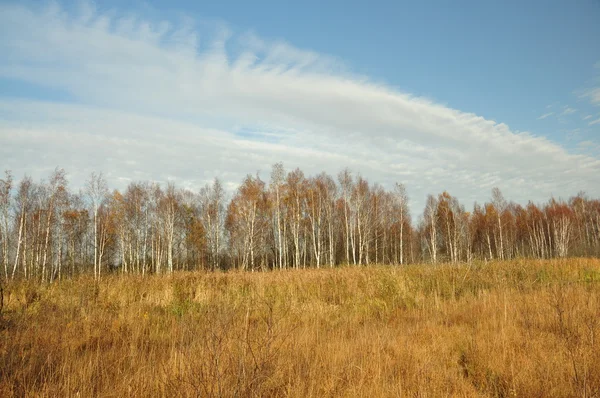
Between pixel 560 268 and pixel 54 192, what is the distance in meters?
34.1

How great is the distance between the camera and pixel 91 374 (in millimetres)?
3627

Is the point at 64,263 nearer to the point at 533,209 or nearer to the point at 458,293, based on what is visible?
the point at 458,293

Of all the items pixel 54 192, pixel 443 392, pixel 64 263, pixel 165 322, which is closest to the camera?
pixel 443 392

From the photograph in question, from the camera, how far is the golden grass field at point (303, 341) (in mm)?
3170

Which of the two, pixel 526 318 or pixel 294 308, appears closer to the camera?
pixel 526 318

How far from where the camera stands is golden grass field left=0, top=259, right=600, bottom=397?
10.4 feet

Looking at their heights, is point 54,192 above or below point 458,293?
above

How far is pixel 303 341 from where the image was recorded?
15.9 feet

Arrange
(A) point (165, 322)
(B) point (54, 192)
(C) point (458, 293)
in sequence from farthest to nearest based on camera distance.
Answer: (B) point (54, 192)
(C) point (458, 293)
(A) point (165, 322)

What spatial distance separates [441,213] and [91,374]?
48.6 metres

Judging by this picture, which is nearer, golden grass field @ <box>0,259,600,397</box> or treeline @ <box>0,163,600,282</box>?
golden grass field @ <box>0,259,600,397</box>

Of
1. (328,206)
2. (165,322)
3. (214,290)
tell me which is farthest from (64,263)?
(165,322)

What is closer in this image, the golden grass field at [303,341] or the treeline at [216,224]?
the golden grass field at [303,341]

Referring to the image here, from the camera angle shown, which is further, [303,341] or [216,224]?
[216,224]
